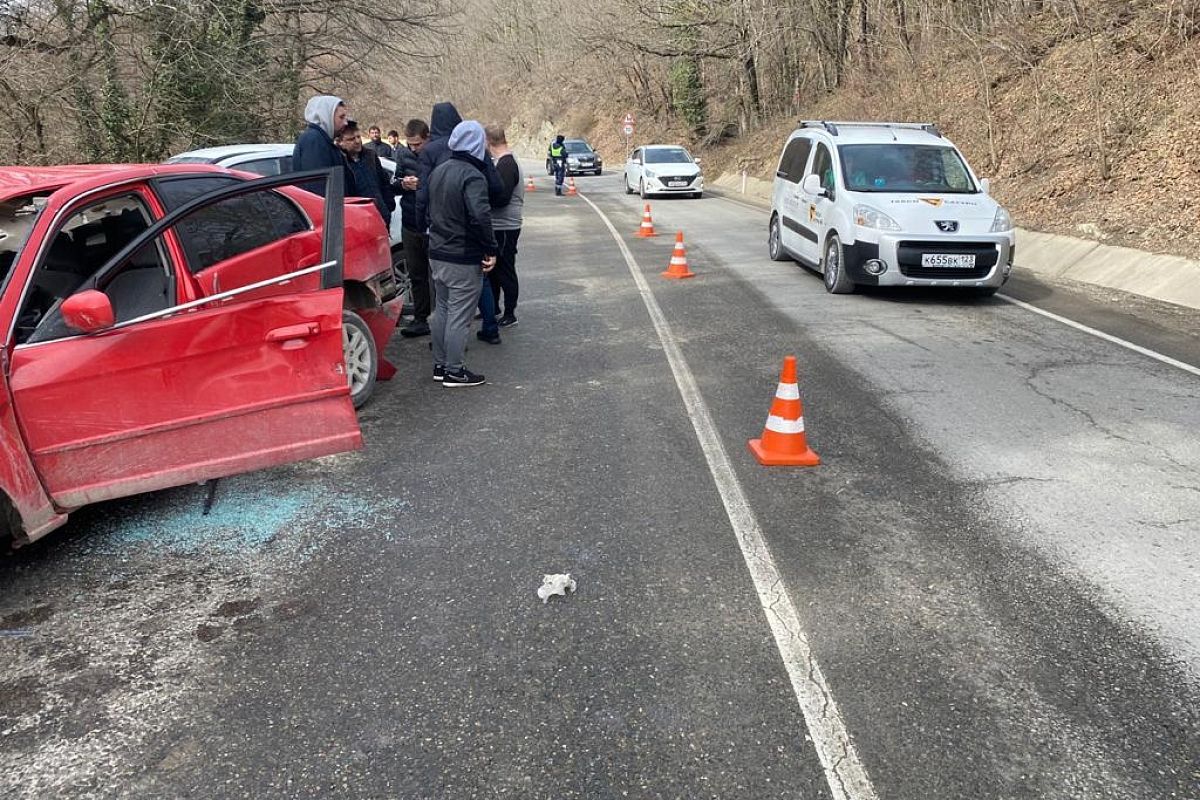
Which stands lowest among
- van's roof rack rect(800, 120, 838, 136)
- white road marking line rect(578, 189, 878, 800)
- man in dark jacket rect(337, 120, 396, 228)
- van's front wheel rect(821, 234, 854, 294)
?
white road marking line rect(578, 189, 878, 800)

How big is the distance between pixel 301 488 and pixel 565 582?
185 centimetres

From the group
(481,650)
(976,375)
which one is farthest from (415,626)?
(976,375)

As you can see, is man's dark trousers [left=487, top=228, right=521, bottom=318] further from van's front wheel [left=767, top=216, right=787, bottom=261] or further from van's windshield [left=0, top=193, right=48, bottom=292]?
van's front wheel [left=767, top=216, right=787, bottom=261]

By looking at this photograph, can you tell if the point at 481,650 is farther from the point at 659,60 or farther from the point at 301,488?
the point at 659,60

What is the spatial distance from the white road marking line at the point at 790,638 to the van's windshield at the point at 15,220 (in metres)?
3.61

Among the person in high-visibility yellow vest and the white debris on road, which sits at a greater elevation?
the person in high-visibility yellow vest

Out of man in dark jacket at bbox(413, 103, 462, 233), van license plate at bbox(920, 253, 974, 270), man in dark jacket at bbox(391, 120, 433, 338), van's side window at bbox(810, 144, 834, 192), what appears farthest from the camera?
van's side window at bbox(810, 144, 834, 192)

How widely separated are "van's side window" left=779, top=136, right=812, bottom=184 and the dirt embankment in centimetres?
447

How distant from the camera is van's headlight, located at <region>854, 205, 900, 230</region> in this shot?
9430 mm

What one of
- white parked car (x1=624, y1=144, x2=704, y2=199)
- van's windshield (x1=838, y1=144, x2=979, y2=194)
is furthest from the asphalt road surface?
white parked car (x1=624, y1=144, x2=704, y2=199)

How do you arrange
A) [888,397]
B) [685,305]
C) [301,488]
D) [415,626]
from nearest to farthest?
1. [415,626]
2. [301,488]
3. [888,397]
4. [685,305]

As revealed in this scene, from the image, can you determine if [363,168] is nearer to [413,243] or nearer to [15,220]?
[413,243]

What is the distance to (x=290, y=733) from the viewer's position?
281 centimetres

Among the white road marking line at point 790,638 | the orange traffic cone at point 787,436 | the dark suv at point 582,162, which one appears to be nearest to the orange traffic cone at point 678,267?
the white road marking line at point 790,638
